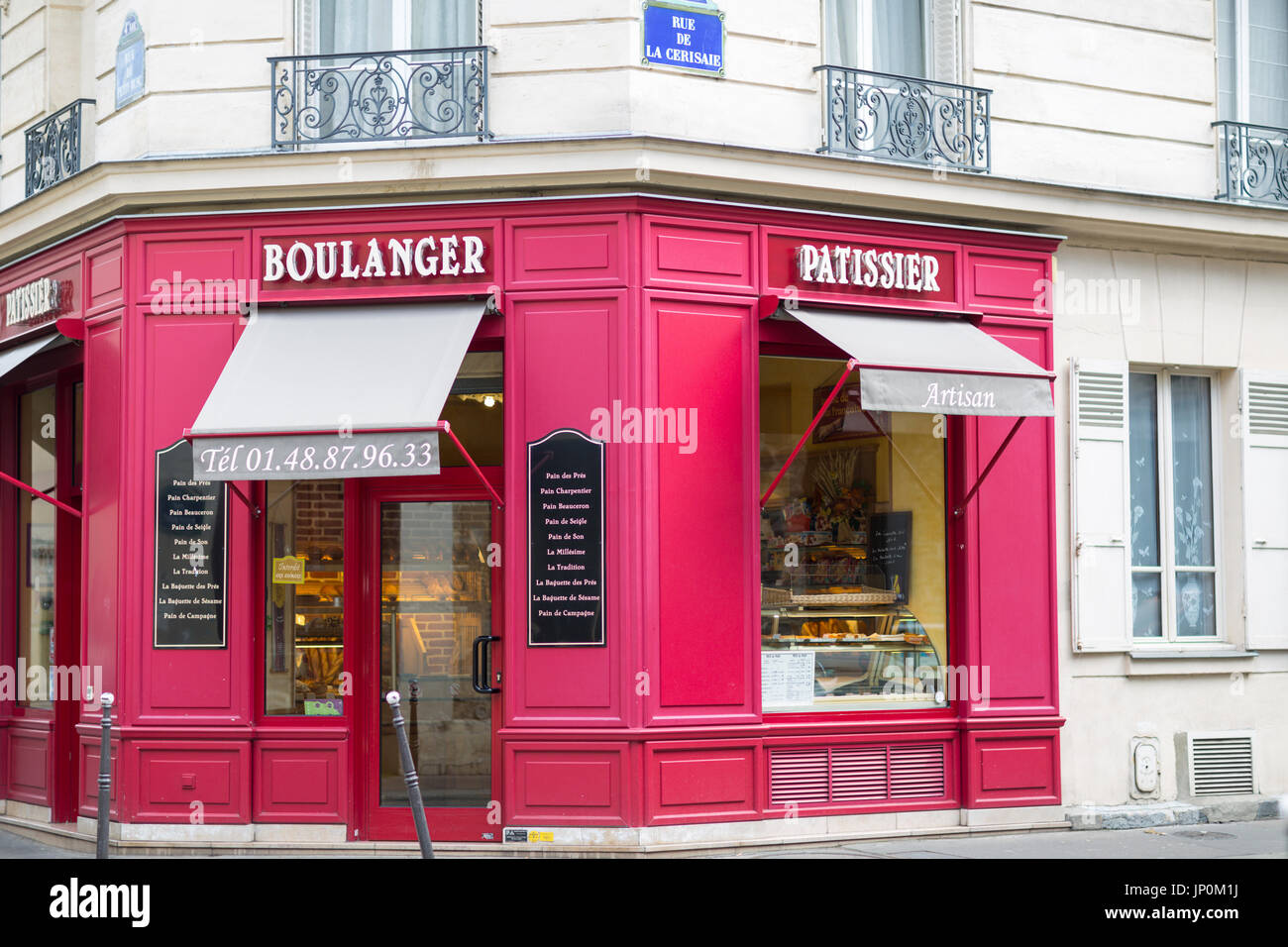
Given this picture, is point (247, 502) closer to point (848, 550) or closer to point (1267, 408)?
point (848, 550)

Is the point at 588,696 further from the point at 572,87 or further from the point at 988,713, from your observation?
the point at 572,87

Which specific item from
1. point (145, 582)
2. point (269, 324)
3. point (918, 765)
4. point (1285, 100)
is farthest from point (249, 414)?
point (1285, 100)

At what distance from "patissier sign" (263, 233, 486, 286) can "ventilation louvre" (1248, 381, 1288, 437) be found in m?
6.34

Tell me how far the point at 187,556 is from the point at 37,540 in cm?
294

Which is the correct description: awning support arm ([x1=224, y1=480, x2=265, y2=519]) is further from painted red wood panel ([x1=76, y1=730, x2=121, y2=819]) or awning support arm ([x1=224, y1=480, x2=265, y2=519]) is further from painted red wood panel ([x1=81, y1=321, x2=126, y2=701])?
painted red wood panel ([x1=76, y1=730, x2=121, y2=819])

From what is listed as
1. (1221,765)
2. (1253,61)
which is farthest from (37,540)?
(1253,61)

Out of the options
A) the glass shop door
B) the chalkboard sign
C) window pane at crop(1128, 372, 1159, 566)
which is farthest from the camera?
window pane at crop(1128, 372, 1159, 566)

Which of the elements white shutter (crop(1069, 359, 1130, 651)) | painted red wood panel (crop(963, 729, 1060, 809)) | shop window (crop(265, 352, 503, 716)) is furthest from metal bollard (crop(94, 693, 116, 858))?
white shutter (crop(1069, 359, 1130, 651))

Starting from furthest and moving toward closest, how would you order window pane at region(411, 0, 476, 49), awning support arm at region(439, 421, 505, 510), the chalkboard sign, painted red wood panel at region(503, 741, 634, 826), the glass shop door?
the chalkboard sign
window pane at region(411, 0, 476, 49)
the glass shop door
painted red wood panel at region(503, 741, 634, 826)
awning support arm at region(439, 421, 505, 510)

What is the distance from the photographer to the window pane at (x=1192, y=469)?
12.1 m

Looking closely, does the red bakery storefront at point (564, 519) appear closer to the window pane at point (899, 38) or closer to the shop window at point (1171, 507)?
the shop window at point (1171, 507)

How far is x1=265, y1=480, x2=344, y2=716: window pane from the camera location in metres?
10.4

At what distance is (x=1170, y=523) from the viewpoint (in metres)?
12.0

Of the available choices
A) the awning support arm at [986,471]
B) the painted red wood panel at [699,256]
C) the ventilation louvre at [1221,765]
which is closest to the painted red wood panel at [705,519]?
the painted red wood panel at [699,256]
